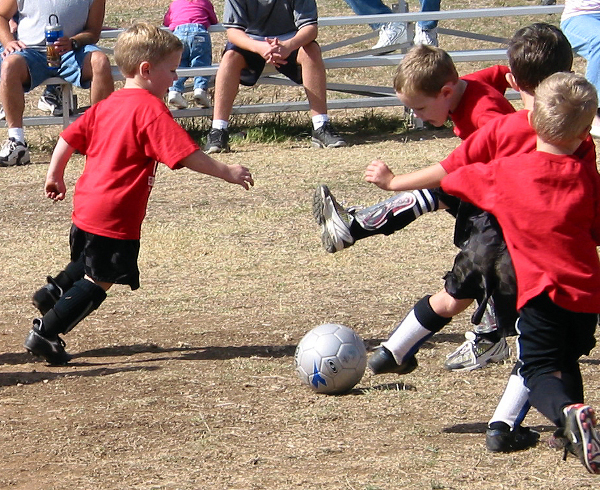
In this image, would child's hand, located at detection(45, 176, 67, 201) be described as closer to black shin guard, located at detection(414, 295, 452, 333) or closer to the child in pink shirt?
black shin guard, located at detection(414, 295, 452, 333)

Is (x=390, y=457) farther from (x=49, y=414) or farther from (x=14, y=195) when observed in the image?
(x=14, y=195)

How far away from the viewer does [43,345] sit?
5012 mm

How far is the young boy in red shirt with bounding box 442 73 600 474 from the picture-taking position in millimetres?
3531

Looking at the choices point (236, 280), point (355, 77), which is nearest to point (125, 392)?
point (236, 280)

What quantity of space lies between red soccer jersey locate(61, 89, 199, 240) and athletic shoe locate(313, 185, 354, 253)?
0.63 m

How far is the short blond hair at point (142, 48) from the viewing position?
493 centimetres

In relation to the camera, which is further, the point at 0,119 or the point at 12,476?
the point at 0,119

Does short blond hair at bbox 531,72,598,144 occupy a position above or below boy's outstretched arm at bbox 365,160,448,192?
above

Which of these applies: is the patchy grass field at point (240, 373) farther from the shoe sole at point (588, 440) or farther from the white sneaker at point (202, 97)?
the white sneaker at point (202, 97)

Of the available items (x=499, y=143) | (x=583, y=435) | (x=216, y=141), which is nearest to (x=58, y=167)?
(x=499, y=143)

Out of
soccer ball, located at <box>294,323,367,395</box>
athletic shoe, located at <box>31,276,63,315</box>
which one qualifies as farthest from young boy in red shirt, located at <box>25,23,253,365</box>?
soccer ball, located at <box>294,323,367,395</box>

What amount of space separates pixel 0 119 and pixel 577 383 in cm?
816

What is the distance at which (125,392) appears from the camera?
15.4 feet

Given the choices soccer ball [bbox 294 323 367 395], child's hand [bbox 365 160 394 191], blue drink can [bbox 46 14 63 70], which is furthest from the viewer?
blue drink can [bbox 46 14 63 70]
